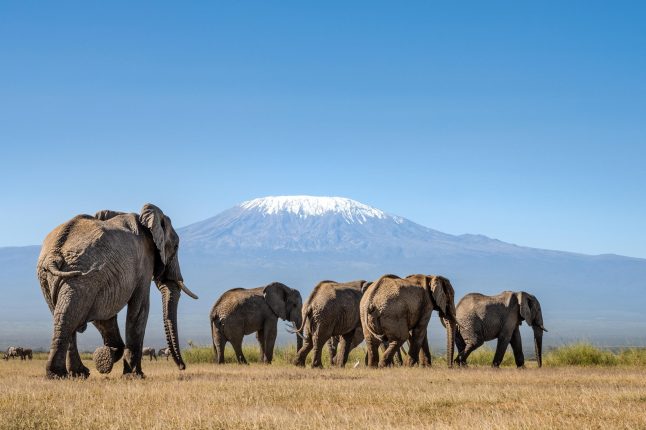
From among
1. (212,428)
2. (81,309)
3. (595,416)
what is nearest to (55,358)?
(81,309)

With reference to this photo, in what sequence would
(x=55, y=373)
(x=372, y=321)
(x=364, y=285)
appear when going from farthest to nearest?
(x=364, y=285), (x=372, y=321), (x=55, y=373)

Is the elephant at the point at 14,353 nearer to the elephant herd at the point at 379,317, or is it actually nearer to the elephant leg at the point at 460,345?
the elephant herd at the point at 379,317

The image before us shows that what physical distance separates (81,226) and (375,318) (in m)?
10.3

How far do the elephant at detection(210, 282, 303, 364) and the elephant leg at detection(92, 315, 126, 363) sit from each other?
40.2 feet

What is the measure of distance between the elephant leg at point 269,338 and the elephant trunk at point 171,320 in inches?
457

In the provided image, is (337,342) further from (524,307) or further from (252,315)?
(524,307)

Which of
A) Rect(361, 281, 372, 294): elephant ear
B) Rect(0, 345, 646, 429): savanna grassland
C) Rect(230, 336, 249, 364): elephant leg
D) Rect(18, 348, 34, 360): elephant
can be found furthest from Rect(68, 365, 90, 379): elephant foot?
Rect(18, 348, 34, 360): elephant

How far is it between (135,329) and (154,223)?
220 centimetres

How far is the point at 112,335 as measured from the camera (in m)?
18.9

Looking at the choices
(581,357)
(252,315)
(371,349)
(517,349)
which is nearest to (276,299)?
(252,315)

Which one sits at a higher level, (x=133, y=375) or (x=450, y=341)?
(x=450, y=341)

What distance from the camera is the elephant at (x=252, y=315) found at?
1252 inches

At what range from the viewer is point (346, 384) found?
57.5 feet

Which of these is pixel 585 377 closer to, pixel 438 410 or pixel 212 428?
pixel 438 410
